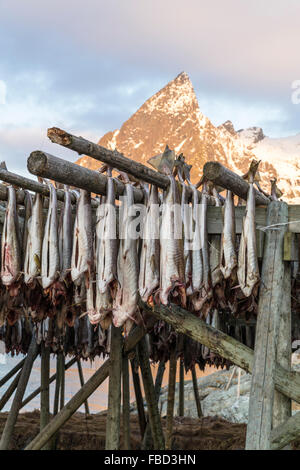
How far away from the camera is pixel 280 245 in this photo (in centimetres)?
310

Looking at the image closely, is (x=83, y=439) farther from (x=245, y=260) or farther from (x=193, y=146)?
(x=193, y=146)

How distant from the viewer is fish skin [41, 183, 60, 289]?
3.10 m

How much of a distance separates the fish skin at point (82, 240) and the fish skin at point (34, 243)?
271 mm

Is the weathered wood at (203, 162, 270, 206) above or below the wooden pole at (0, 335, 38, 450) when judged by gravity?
above

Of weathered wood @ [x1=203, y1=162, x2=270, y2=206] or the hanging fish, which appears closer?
weathered wood @ [x1=203, y1=162, x2=270, y2=206]

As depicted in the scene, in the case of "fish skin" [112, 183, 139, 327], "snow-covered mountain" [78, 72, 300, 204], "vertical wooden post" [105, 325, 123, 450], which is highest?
"snow-covered mountain" [78, 72, 300, 204]

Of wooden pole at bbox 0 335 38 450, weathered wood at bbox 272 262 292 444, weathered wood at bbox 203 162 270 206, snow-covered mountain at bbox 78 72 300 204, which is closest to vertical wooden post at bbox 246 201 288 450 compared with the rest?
weathered wood at bbox 272 262 292 444

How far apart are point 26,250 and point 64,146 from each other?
1088 millimetres

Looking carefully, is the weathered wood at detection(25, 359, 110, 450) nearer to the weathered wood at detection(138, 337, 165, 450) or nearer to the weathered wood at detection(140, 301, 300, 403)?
the weathered wood at detection(138, 337, 165, 450)

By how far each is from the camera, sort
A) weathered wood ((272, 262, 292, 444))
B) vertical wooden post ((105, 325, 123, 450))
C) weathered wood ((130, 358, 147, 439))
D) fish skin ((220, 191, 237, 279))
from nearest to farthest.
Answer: fish skin ((220, 191, 237, 279)), weathered wood ((272, 262, 292, 444)), vertical wooden post ((105, 325, 123, 450)), weathered wood ((130, 358, 147, 439))

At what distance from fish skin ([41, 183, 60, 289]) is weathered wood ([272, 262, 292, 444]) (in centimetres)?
137

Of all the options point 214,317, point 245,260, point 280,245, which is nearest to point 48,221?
point 245,260

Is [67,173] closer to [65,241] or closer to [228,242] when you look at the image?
[65,241]

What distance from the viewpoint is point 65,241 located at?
315 centimetres
